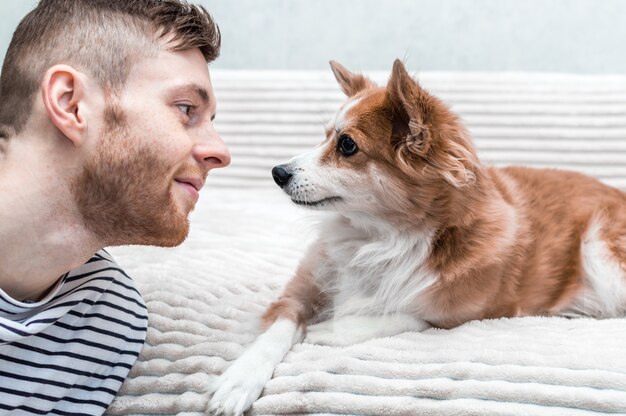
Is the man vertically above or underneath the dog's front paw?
above

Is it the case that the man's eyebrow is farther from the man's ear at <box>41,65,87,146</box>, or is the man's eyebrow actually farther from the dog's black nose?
the dog's black nose

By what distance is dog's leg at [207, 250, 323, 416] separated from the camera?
1.23 m

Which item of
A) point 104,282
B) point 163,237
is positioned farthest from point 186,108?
point 104,282

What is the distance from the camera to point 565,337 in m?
1.40

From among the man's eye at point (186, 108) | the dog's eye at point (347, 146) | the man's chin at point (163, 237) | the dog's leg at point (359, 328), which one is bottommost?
the dog's leg at point (359, 328)

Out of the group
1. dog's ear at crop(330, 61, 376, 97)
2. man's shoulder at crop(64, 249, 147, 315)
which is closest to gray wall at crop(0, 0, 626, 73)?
dog's ear at crop(330, 61, 376, 97)

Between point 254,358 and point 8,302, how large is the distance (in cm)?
49

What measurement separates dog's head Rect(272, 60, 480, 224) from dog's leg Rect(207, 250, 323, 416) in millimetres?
242

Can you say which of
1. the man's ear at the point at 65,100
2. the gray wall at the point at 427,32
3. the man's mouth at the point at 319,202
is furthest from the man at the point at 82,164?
the gray wall at the point at 427,32

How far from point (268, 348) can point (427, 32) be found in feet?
7.28

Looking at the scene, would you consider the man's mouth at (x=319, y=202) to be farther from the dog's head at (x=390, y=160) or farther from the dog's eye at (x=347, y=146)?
the dog's eye at (x=347, y=146)

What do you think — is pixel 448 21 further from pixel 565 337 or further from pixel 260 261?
pixel 565 337

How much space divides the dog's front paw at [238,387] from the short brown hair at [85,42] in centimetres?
61

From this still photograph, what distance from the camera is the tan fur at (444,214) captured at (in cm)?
148
